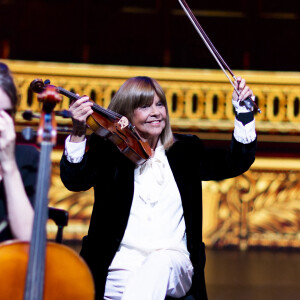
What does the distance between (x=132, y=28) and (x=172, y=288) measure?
4423 millimetres

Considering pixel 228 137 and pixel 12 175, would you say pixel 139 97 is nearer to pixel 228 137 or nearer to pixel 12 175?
pixel 12 175

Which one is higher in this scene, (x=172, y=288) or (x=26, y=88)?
(x=26, y=88)

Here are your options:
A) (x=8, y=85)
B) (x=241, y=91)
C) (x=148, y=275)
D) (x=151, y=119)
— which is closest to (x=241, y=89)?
(x=241, y=91)

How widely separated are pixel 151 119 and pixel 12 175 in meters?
0.71

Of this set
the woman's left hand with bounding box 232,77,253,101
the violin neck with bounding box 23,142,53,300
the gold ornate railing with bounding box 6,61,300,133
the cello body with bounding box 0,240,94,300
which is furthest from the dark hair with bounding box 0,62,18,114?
the gold ornate railing with bounding box 6,61,300,133

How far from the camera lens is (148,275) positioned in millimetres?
1650

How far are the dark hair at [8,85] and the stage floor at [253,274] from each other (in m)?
1.58

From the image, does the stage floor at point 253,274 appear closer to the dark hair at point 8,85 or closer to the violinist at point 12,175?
the violinist at point 12,175

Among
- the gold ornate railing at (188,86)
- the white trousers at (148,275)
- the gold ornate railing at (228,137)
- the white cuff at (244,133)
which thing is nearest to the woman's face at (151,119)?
the white cuff at (244,133)

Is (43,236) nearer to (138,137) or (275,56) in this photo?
(138,137)

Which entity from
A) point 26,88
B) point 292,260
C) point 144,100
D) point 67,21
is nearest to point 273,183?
point 292,260

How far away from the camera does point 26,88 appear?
13.5ft

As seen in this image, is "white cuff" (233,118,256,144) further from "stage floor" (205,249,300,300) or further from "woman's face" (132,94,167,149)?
"stage floor" (205,249,300,300)

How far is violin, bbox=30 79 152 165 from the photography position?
1.87m
